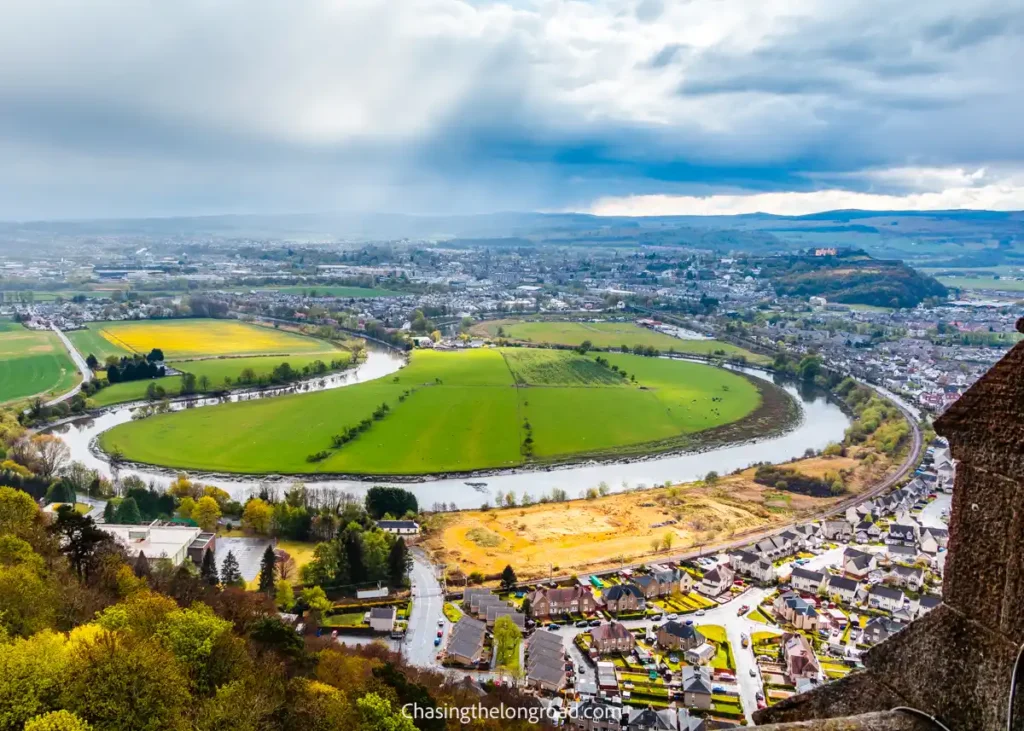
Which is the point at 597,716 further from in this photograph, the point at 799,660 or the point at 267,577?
the point at 267,577

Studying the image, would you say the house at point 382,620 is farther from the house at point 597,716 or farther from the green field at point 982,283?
the green field at point 982,283

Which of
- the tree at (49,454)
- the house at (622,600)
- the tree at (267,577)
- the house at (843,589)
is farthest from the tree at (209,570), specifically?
the house at (843,589)

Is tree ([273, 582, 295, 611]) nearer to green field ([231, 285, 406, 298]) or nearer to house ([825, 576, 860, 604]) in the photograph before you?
house ([825, 576, 860, 604])

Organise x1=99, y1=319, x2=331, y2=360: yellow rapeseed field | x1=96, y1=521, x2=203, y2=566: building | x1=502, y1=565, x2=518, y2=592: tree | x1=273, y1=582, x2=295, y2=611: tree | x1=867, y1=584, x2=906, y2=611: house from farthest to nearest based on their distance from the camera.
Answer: x1=99, y1=319, x2=331, y2=360: yellow rapeseed field → x1=502, y1=565, x2=518, y2=592: tree → x1=96, y1=521, x2=203, y2=566: building → x1=867, y1=584, x2=906, y2=611: house → x1=273, y1=582, x2=295, y2=611: tree

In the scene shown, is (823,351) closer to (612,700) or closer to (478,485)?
Result: (478,485)

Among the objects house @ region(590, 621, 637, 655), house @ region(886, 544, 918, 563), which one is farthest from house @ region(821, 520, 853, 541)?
house @ region(590, 621, 637, 655)
